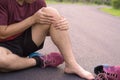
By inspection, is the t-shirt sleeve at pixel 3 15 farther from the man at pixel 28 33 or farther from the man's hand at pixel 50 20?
the man's hand at pixel 50 20

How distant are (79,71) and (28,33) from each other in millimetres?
702

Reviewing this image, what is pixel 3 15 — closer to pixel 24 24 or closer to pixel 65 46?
pixel 24 24

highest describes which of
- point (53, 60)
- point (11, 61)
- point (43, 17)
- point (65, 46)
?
point (43, 17)

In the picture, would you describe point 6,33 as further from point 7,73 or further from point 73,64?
point 73,64

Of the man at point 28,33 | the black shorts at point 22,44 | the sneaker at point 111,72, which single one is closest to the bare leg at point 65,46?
the man at point 28,33

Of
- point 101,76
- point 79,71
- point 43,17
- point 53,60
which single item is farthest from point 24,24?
point 101,76

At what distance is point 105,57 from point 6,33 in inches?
78.5

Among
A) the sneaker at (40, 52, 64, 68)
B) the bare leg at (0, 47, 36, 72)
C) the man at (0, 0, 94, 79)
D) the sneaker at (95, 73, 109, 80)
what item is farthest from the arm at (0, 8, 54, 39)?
the sneaker at (95, 73, 109, 80)

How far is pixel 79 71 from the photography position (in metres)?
3.93

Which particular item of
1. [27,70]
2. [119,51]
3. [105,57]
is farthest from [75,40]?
[27,70]

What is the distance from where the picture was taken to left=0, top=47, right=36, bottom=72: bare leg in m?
3.83

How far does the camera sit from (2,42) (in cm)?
405

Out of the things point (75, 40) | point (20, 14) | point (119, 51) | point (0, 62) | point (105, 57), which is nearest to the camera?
point (0, 62)

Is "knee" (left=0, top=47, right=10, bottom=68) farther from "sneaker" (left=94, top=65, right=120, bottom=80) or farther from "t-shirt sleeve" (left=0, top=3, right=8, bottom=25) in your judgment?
"sneaker" (left=94, top=65, right=120, bottom=80)
